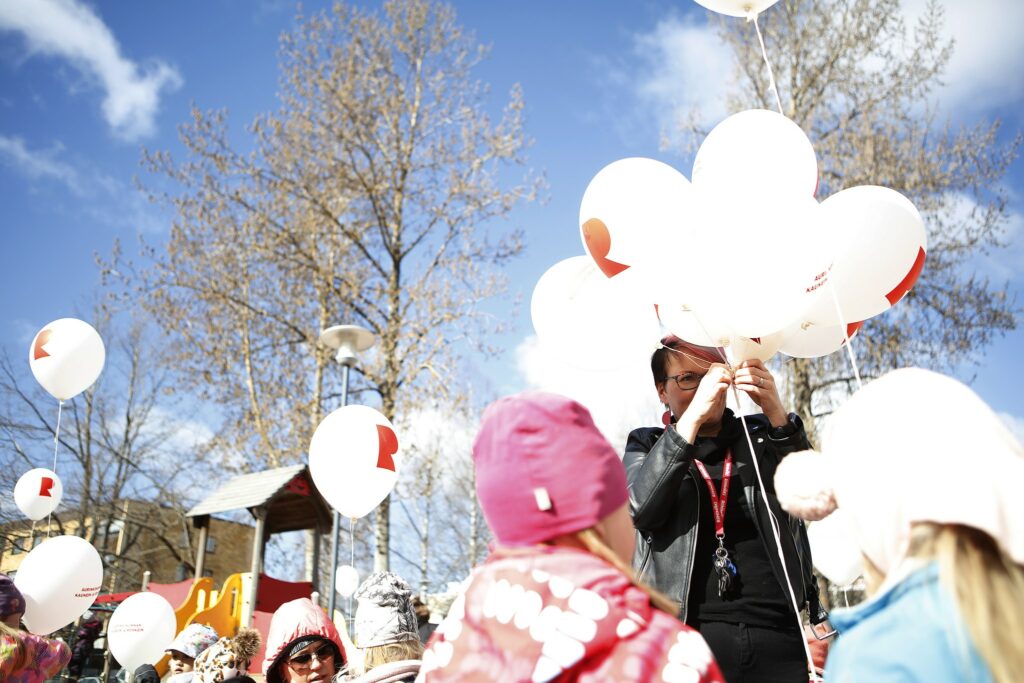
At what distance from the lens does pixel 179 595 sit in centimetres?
1225

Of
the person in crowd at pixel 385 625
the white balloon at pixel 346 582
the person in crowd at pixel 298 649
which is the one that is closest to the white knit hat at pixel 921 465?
the person in crowd at pixel 385 625

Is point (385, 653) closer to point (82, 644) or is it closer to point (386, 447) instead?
point (386, 447)

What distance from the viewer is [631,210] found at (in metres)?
Answer: 2.68

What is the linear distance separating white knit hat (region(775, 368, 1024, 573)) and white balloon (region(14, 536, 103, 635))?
228 inches

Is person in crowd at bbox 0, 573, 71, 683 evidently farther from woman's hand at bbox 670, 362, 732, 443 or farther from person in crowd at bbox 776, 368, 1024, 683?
person in crowd at bbox 776, 368, 1024, 683

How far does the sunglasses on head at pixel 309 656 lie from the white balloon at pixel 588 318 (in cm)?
172

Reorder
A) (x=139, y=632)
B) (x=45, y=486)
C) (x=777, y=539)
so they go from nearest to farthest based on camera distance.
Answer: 1. (x=777, y=539)
2. (x=139, y=632)
3. (x=45, y=486)

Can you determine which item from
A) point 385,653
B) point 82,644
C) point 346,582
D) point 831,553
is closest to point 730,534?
point 385,653

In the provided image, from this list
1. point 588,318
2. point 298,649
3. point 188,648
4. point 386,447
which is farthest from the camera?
point 188,648

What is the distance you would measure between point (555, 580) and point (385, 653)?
1.91 m

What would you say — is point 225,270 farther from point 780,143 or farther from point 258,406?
point 780,143

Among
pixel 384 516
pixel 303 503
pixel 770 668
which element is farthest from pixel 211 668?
pixel 384 516

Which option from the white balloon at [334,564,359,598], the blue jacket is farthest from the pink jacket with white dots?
the white balloon at [334,564,359,598]

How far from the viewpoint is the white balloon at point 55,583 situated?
543 centimetres
